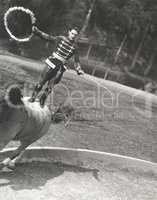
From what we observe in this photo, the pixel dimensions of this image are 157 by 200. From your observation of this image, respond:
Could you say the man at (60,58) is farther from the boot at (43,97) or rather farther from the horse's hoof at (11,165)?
the horse's hoof at (11,165)

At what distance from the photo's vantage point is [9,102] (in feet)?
20.2

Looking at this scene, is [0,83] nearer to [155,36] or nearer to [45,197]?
[45,197]

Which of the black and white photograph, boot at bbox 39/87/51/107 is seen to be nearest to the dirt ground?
the black and white photograph

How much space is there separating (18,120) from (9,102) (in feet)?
1.67

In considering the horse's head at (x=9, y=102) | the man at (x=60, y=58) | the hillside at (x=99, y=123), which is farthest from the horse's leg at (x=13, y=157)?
the hillside at (x=99, y=123)

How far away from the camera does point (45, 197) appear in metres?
7.23

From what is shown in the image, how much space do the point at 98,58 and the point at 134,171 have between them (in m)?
33.6

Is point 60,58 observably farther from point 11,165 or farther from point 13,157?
point 11,165

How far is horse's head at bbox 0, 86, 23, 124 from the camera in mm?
6082

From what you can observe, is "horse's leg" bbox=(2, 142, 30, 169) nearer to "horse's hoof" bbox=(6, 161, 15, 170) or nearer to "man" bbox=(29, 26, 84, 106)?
"horse's hoof" bbox=(6, 161, 15, 170)

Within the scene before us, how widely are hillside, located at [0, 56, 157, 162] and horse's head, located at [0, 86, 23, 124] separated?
4060 mm

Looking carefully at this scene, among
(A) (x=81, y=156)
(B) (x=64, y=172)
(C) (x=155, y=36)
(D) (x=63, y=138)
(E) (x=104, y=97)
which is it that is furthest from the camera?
(C) (x=155, y=36)

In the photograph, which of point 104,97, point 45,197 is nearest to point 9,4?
point 104,97

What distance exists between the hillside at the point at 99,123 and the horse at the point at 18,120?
8.49 feet
